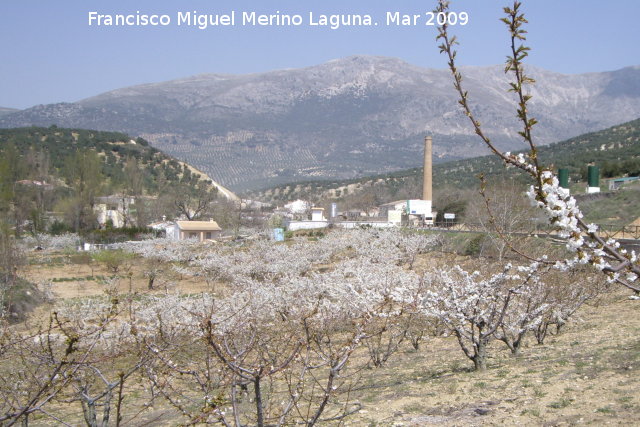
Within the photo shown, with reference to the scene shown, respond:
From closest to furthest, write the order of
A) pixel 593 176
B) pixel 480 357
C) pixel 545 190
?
1. pixel 545 190
2. pixel 480 357
3. pixel 593 176

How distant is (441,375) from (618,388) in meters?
2.84

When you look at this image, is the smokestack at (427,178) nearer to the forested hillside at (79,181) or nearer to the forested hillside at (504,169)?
the forested hillside at (504,169)

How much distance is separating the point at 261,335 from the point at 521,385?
3701 millimetres

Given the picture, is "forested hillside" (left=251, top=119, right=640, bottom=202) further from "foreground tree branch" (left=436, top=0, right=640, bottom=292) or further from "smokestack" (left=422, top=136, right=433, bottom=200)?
"foreground tree branch" (left=436, top=0, right=640, bottom=292)

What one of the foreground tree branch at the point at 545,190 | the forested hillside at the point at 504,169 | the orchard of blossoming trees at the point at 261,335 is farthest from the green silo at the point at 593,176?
the foreground tree branch at the point at 545,190

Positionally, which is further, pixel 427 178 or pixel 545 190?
pixel 427 178

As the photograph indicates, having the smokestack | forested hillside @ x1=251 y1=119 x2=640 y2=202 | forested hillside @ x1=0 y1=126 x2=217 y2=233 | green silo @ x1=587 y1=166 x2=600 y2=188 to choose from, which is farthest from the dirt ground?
the smokestack

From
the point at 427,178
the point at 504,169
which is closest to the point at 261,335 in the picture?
the point at 504,169

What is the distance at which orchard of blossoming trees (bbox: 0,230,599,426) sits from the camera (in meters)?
4.20

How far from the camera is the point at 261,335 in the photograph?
348 inches

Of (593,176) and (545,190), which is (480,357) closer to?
(545,190)

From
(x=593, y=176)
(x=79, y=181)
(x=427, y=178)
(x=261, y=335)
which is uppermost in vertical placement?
(x=79, y=181)

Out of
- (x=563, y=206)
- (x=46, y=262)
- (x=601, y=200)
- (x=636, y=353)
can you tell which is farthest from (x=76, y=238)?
(x=563, y=206)

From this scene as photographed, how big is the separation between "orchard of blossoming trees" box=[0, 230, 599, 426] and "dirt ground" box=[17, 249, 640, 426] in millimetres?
384
